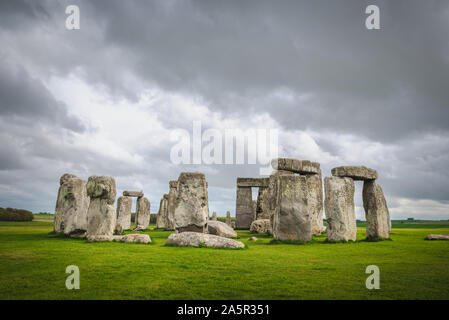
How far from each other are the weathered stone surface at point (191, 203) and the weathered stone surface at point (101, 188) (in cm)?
279

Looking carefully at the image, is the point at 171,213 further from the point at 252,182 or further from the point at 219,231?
the point at 219,231

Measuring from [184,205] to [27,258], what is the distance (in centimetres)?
647

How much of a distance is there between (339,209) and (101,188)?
9.42 metres

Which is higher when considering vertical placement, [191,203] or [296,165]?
[296,165]

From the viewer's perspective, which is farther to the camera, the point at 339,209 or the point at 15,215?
the point at 15,215

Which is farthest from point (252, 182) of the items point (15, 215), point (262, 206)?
point (15, 215)

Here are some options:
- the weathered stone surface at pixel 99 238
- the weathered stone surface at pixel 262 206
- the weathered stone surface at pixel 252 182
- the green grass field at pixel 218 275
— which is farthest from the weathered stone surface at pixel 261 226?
the green grass field at pixel 218 275

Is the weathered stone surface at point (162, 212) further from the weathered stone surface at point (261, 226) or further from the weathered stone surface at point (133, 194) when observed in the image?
the weathered stone surface at point (261, 226)

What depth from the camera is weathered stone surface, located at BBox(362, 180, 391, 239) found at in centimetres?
1295

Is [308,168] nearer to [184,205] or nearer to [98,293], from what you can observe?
[184,205]

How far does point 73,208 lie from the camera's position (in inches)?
544

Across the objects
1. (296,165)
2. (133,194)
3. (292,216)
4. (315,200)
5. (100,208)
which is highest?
(296,165)

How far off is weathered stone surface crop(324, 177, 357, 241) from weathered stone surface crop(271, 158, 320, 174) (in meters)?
2.74
